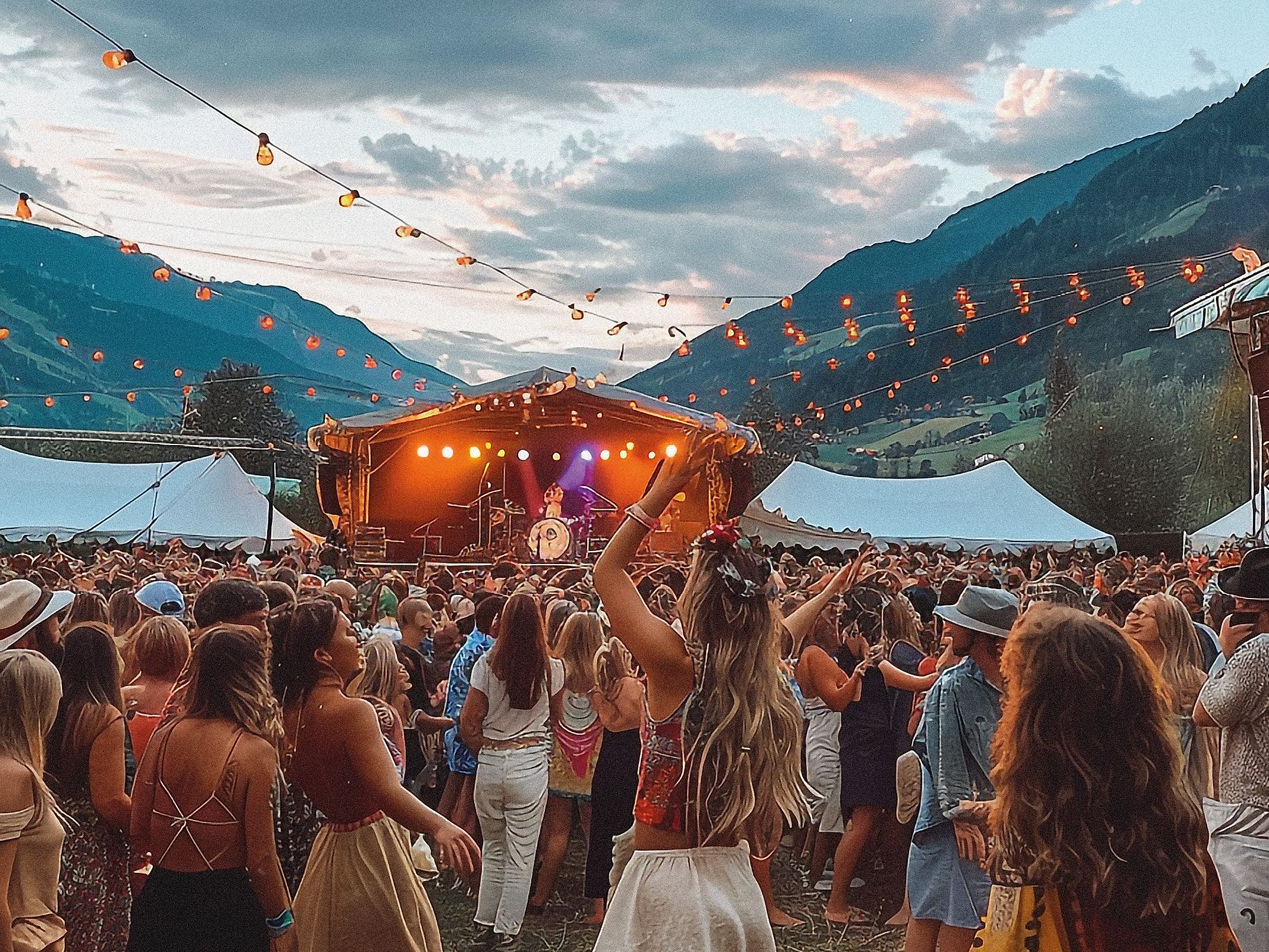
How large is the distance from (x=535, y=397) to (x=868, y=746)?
55.2ft

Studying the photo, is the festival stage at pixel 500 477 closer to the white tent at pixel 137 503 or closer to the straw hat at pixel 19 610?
the white tent at pixel 137 503

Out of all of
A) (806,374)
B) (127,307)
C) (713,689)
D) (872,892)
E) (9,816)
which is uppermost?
(127,307)

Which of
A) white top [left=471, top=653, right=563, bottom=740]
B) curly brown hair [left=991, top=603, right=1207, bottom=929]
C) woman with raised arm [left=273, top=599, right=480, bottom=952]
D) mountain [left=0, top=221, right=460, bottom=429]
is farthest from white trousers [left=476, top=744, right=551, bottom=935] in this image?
mountain [left=0, top=221, right=460, bottom=429]

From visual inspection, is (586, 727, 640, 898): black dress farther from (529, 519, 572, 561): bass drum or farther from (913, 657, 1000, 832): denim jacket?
(529, 519, 572, 561): bass drum

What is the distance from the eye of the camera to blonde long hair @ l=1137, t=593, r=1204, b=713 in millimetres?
4496

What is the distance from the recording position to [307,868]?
128 inches

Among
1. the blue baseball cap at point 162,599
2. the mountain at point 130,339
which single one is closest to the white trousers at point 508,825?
the blue baseball cap at point 162,599

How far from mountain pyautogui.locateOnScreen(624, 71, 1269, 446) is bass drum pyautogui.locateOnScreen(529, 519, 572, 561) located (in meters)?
43.3

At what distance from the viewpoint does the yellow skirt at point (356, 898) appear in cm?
319

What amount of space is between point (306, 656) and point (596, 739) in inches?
120

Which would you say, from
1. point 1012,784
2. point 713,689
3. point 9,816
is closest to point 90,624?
point 9,816

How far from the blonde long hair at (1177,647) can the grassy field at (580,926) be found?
1884 millimetres

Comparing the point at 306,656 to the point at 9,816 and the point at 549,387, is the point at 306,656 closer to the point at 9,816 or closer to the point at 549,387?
the point at 9,816

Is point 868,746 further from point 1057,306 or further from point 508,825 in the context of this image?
point 1057,306
